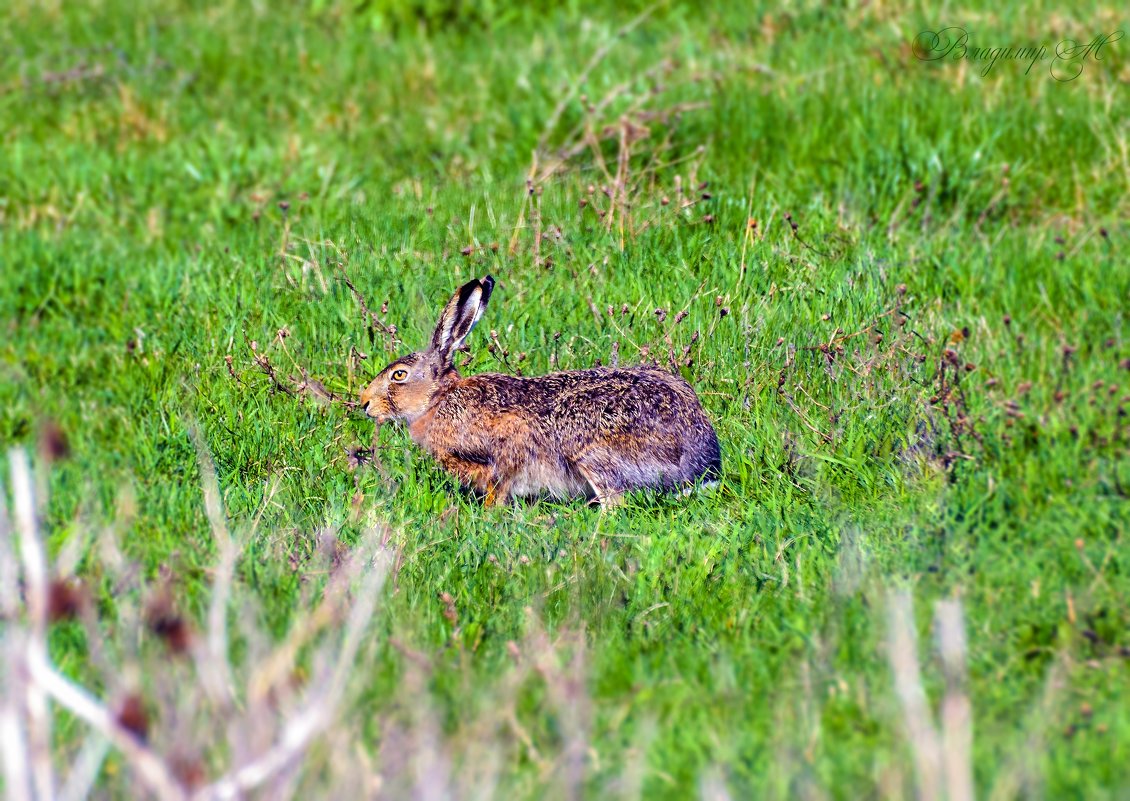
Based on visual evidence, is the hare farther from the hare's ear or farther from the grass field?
the grass field

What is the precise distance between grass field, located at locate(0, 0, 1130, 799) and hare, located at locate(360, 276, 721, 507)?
Answer: 13cm

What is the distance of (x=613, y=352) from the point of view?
647cm

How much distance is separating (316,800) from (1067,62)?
7299 millimetres

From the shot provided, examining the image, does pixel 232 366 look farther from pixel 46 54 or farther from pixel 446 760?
pixel 46 54

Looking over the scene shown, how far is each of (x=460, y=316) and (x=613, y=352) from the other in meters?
0.67

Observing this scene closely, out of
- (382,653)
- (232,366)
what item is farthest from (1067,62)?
(382,653)

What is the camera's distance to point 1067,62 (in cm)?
893

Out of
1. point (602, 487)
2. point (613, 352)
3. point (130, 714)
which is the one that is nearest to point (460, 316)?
point (613, 352)

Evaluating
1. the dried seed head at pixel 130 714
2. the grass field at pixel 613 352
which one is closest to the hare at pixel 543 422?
the grass field at pixel 613 352

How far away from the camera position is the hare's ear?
6.31 meters

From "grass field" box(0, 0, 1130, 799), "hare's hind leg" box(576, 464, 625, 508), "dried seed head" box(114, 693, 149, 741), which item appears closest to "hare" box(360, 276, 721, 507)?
"hare's hind leg" box(576, 464, 625, 508)

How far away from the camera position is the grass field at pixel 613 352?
3826 mm

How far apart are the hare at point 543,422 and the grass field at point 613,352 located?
132mm

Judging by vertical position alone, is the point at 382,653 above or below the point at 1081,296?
above
